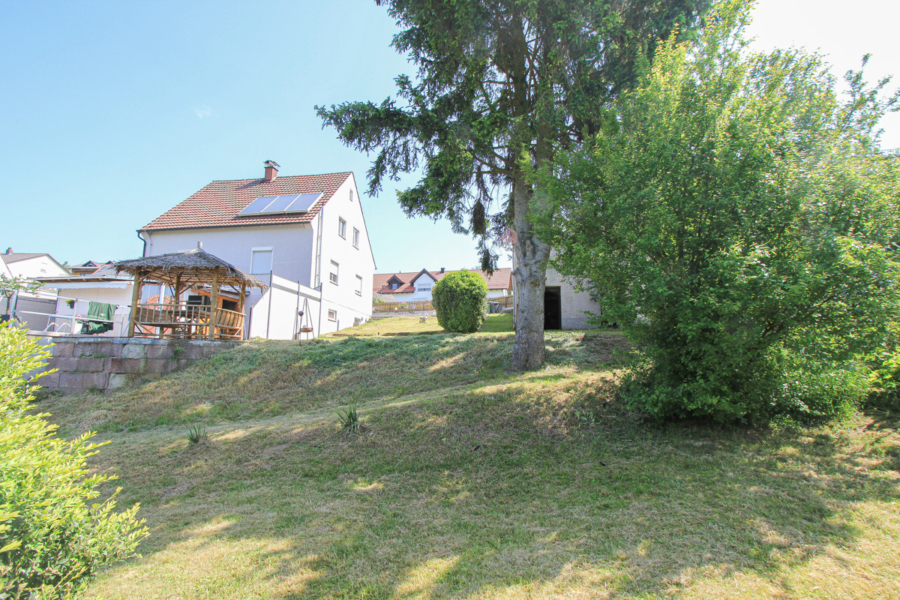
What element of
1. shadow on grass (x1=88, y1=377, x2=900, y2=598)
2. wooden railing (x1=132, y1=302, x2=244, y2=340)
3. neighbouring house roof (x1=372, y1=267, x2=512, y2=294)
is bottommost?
shadow on grass (x1=88, y1=377, x2=900, y2=598)

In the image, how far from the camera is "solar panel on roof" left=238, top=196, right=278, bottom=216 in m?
20.6

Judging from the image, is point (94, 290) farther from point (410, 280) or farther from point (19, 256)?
point (410, 280)

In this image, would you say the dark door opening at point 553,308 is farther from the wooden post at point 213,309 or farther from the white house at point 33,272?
the white house at point 33,272

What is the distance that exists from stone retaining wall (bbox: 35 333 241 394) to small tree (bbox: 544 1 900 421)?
1089cm

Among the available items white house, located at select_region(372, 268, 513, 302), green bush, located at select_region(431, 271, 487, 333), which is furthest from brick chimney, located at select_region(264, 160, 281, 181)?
white house, located at select_region(372, 268, 513, 302)

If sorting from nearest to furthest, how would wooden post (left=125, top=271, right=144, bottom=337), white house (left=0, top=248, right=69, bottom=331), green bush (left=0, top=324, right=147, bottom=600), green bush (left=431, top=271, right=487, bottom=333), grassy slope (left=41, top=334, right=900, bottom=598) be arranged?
green bush (left=0, top=324, right=147, bottom=600) → grassy slope (left=41, top=334, right=900, bottom=598) → wooden post (left=125, top=271, right=144, bottom=337) → green bush (left=431, top=271, right=487, bottom=333) → white house (left=0, top=248, right=69, bottom=331)

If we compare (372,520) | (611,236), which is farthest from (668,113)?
(372,520)

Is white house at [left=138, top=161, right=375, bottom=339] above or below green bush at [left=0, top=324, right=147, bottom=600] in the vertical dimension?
above

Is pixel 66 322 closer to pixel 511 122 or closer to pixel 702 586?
pixel 511 122

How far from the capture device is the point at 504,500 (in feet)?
16.6

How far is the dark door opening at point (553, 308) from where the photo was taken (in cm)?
1908

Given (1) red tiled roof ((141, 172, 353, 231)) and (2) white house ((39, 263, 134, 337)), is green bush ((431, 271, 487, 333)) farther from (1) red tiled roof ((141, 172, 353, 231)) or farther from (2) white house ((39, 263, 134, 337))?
(2) white house ((39, 263, 134, 337))

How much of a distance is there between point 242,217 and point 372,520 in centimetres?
1889

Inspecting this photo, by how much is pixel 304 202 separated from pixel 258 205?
91.4 inches
